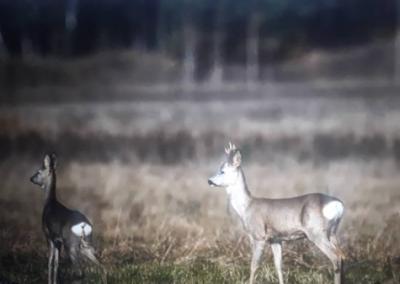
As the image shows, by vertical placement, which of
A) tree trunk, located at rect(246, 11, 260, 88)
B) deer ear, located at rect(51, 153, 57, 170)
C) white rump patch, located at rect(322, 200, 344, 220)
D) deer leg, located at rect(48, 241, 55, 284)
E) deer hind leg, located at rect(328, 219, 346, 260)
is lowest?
deer leg, located at rect(48, 241, 55, 284)

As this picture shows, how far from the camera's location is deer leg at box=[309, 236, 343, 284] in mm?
2264

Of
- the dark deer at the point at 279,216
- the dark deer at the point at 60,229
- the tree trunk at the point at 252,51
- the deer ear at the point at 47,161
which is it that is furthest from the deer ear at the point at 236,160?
the deer ear at the point at 47,161

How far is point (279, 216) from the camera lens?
7.55 ft

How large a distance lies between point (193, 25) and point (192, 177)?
0.48m

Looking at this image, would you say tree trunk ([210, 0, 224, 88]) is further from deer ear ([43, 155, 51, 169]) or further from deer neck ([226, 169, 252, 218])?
deer ear ([43, 155, 51, 169])

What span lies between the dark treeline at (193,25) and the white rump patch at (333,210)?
0.48 m

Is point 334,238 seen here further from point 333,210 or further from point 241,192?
point 241,192

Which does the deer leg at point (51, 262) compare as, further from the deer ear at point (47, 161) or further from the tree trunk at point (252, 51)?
the tree trunk at point (252, 51)

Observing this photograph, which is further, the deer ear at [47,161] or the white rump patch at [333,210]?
the deer ear at [47,161]

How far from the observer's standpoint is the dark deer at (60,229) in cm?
241

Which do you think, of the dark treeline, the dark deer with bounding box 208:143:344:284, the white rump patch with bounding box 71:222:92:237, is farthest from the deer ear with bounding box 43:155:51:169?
the dark deer with bounding box 208:143:344:284

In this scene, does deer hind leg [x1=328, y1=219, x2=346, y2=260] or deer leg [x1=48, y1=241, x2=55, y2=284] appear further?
deer leg [x1=48, y1=241, x2=55, y2=284]

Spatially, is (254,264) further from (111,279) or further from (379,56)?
(379,56)

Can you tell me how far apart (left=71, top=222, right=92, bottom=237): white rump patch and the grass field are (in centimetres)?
3
